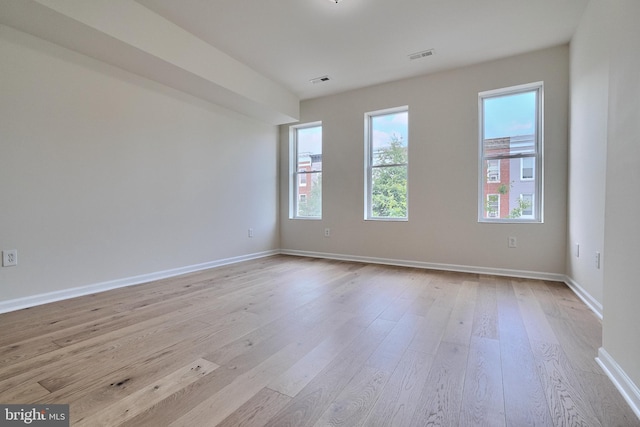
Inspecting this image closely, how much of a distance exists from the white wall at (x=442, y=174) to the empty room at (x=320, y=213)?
3cm

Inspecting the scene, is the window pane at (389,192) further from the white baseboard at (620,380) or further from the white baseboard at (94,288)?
the white baseboard at (620,380)

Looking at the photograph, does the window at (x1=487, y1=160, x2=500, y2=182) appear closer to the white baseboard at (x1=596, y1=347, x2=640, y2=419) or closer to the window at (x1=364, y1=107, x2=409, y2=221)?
the window at (x1=364, y1=107, x2=409, y2=221)

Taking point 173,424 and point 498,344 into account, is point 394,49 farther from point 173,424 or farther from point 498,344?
point 173,424

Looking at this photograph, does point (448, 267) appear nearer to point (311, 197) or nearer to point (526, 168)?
point (526, 168)

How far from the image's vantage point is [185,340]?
1.85 m

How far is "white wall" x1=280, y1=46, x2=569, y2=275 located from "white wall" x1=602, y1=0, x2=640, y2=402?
2.13m

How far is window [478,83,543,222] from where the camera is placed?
348 cm

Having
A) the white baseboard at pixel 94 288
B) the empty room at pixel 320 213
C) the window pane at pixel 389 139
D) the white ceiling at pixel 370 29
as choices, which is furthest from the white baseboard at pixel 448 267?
the white ceiling at pixel 370 29

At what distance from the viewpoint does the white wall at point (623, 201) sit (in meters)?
1.24

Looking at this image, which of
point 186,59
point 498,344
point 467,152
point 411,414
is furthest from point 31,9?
point 467,152

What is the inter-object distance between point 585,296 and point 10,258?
4.84 metres

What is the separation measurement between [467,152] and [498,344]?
103 inches

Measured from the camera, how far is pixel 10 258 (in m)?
2.37

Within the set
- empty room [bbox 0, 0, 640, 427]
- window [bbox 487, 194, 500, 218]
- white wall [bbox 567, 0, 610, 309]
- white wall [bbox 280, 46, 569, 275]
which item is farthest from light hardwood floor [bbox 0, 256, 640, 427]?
window [bbox 487, 194, 500, 218]
